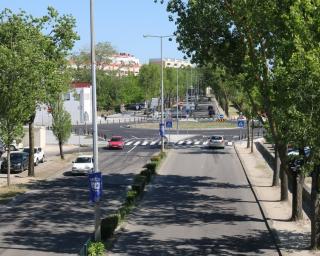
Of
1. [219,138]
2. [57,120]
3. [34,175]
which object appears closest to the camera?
[34,175]

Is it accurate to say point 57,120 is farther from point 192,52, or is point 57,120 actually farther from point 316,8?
point 316,8

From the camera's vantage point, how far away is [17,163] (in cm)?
4131

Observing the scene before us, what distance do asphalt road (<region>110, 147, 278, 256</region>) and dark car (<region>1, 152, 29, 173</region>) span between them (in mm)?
10456

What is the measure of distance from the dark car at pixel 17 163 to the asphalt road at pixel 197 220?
34.3 ft

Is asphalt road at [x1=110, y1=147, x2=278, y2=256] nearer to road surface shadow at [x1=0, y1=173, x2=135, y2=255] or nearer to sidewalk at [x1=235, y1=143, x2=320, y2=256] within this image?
sidewalk at [x1=235, y1=143, x2=320, y2=256]

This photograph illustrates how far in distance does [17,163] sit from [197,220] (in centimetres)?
2140

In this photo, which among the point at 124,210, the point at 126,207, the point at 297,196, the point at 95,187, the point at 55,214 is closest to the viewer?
the point at 95,187

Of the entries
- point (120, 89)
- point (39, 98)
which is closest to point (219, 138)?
point (39, 98)

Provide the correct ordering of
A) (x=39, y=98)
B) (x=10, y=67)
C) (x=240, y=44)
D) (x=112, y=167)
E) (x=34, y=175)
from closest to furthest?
1. (x=240, y=44)
2. (x=10, y=67)
3. (x=39, y=98)
4. (x=34, y=175)
5. (x=112, y=167)

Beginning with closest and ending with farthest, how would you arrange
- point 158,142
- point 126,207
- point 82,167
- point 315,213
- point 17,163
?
point 315,213, point 126,207, point 82,167, point 17,163, point 158,142

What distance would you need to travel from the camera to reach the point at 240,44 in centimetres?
2414

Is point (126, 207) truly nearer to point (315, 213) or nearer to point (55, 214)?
point (55, 214)

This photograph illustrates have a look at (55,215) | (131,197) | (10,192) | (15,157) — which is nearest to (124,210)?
(131,197)

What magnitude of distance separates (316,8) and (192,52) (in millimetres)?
10138
